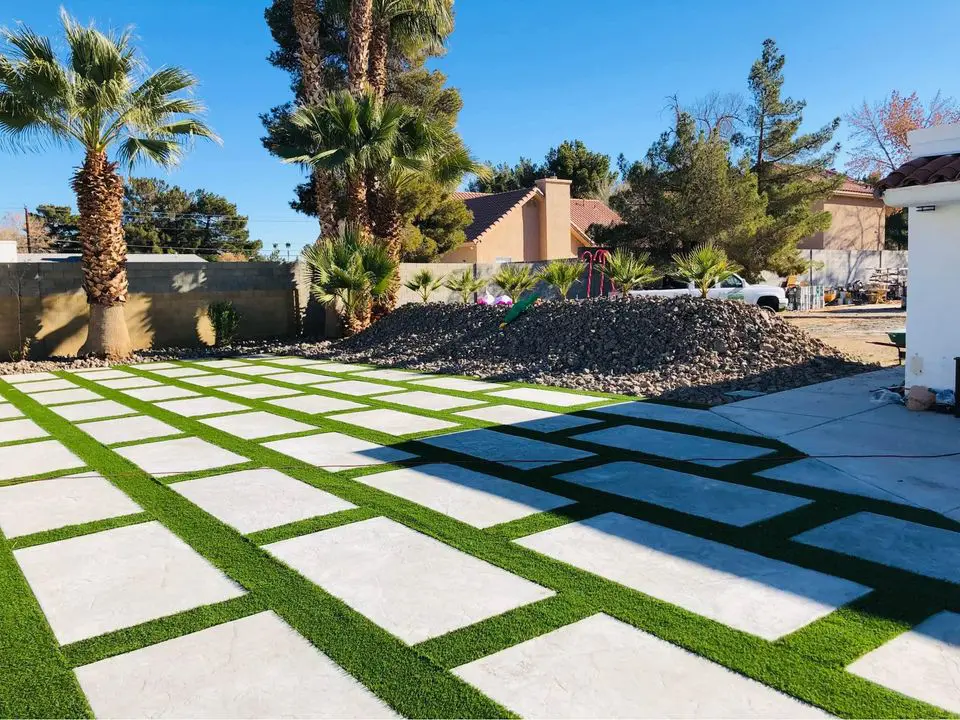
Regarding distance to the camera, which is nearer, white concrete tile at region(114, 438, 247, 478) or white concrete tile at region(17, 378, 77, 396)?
white concrete tile at region(114, 438, 247, 478)

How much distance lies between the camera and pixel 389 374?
38.9 feet

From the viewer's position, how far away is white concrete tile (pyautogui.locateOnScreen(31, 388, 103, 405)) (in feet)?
31.2

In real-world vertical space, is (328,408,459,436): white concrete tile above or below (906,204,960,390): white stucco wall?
below

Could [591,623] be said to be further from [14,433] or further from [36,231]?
[36,231]

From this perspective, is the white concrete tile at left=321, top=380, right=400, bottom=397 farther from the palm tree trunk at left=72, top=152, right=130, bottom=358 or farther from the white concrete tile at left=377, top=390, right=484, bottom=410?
the palm tree trunk at left=72, top=152, right=130, bottom=358

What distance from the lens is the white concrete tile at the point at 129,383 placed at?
10.9 metres

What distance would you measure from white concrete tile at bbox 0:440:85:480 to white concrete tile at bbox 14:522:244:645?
1.98 meters

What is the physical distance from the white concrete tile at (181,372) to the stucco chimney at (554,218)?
22.5m

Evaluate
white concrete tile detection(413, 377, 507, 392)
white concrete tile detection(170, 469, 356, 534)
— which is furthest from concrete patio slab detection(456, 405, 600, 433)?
white concrete tile detection(170, 469, 356, 534)

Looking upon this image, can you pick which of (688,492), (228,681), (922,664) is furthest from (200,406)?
(922,664)

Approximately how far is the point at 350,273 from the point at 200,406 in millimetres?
7000

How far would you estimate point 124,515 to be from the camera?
15.3ft

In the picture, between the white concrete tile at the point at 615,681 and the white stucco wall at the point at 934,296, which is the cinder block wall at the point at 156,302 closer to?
the white stucco wall at the point at 934,296

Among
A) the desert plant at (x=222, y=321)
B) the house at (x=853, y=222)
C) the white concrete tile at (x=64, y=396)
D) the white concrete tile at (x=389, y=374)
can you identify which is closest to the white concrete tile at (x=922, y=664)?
the white concrete tile at (x=389, y=374)
